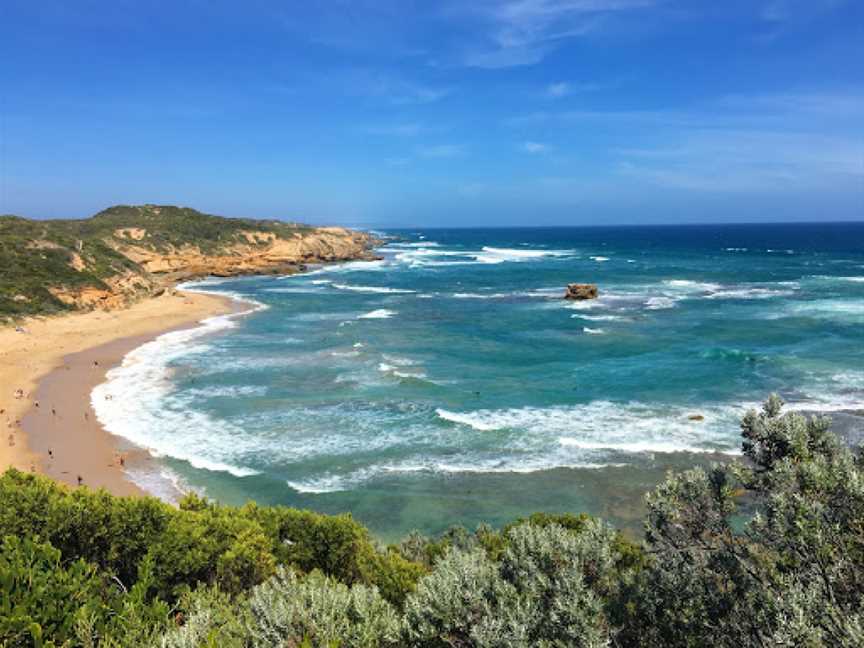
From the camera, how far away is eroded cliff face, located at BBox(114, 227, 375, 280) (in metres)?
95.4

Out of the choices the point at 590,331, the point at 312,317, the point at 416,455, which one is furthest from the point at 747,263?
the point at 416,455

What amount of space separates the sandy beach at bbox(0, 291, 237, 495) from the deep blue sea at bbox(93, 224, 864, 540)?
4.80ft

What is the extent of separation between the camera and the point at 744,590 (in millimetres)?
7207

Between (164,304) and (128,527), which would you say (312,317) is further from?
(128,527)

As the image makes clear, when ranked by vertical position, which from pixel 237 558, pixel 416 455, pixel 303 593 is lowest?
pixel 416 455

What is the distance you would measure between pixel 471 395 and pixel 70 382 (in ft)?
82.5

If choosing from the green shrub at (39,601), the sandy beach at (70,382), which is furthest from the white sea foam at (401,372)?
the green shrub at (39,601)

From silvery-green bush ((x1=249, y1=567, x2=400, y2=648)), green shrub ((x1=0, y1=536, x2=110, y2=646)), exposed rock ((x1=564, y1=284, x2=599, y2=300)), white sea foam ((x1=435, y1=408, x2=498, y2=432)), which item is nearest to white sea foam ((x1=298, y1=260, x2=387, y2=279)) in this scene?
exposed rock ((x1=564, y1=284, x2=599, y2=300))

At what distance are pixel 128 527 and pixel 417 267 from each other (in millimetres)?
105729

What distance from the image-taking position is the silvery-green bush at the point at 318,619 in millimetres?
7285

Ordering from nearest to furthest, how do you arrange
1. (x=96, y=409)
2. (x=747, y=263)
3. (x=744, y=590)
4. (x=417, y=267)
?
(x=744, y=590) < (x=96, y=409) < (x=747, y=263) < (x=417, y=267)

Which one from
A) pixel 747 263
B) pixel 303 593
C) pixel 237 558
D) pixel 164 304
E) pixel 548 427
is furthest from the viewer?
pixel 747 263

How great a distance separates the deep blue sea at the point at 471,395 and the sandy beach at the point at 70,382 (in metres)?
1.46

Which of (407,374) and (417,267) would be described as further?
(417,267)
